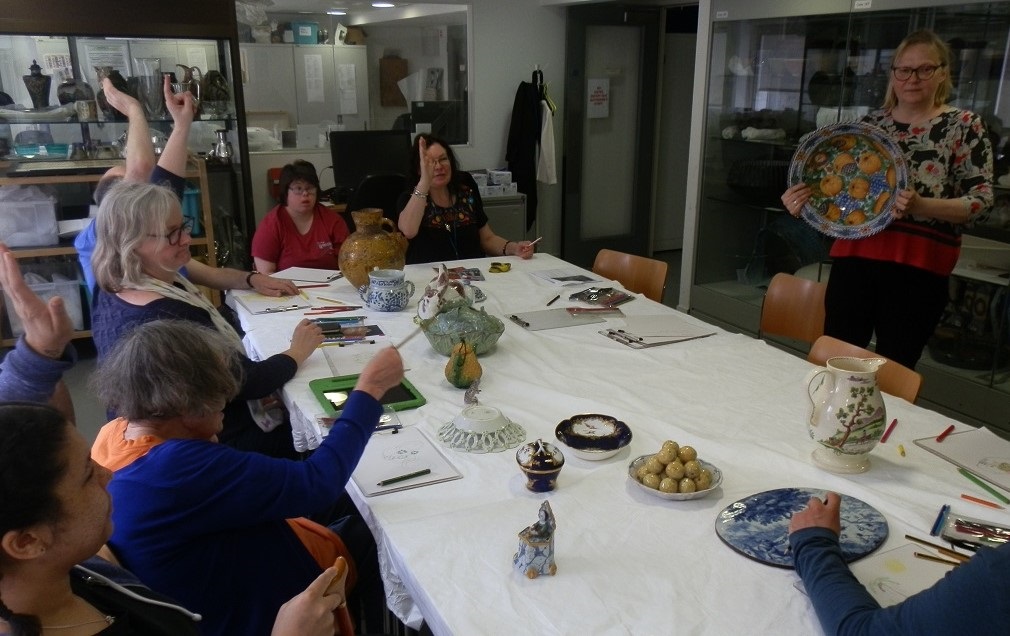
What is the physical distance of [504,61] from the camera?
18.8ft

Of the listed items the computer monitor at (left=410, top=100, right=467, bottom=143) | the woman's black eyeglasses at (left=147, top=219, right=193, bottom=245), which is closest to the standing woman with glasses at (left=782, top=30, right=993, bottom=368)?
the woman's black eyeglasses at (left=147, top=219, right=193, bottom=245)

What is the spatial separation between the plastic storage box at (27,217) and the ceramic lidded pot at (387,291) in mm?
2470

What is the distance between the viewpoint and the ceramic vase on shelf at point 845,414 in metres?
1.56

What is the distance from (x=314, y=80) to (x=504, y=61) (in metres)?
1.35

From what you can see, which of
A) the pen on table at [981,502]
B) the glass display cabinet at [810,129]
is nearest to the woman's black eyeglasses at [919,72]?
the glass display cabinet at [810,129]

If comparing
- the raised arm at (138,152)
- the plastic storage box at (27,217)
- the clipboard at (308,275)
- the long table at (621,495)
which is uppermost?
the raised arm at (138,152)

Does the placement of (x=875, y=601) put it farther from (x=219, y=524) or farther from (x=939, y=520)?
(x=219, y=524)

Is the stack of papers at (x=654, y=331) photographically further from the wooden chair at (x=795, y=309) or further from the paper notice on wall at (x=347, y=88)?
the paper notice on wall at (x=347, y=88)

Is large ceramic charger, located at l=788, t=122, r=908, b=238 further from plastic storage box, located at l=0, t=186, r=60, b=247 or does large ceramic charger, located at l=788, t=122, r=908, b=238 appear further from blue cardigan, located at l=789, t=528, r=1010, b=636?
plastic storage box, located at l=0, t=186, r=60, b=247

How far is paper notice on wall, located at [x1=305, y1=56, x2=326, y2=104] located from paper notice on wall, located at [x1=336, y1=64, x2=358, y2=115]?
0.43 ft

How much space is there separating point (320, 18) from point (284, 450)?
3901 mm

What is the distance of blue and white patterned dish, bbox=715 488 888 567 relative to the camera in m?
1.33

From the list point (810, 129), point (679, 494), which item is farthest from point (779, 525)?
point (810, 129)

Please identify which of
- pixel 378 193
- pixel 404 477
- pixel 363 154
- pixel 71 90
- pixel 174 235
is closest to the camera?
pixel 404 477
